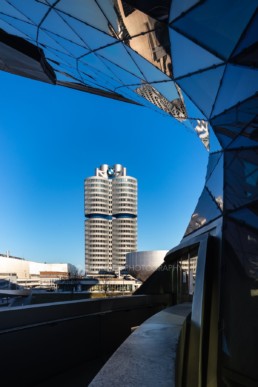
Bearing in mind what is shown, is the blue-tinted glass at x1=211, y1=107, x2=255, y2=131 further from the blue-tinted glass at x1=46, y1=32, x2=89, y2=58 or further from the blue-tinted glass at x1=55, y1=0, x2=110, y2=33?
the blue-tinted glass at x1=46, y1=32, x2=89, y2=58

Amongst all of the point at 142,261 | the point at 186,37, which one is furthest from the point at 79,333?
the point at 142,261

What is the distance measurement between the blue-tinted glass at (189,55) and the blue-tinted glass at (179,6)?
53 cm

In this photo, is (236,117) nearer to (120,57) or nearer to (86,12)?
(86,12)

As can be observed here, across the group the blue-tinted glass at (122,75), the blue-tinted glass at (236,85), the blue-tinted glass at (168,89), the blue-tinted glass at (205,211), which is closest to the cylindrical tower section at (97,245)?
the blue-tinted glass at (122,75)

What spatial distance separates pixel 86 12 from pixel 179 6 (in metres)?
2.82

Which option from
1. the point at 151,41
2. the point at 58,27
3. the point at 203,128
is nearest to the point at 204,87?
the point at 151,41

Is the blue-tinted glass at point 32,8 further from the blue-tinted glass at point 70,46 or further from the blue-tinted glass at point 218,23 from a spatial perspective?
the blue-tinted glass at point 218,23

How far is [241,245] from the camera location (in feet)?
21.0

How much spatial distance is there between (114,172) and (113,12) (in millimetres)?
171842

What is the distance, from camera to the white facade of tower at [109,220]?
15488 centimetres

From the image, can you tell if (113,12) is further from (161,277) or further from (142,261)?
(142,261)

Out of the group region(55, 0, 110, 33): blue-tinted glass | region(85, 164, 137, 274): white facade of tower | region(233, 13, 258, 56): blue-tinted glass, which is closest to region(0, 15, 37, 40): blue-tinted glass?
region(55, 0, 110, 33): blue-tinted glass

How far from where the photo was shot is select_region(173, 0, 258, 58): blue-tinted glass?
6.51 metres

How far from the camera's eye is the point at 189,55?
8430 millimetres
